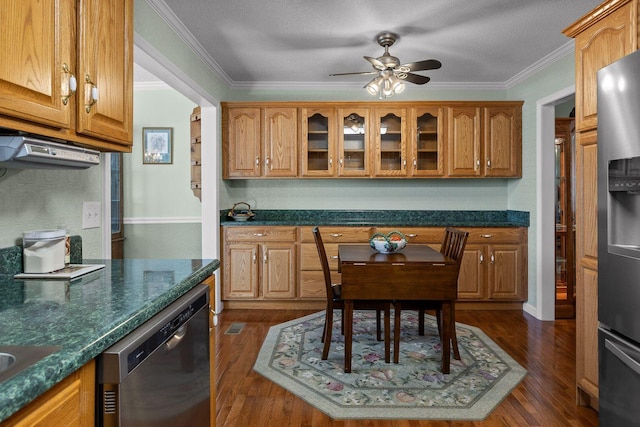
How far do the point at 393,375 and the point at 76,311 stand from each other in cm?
204

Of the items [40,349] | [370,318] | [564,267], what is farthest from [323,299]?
[40,349]

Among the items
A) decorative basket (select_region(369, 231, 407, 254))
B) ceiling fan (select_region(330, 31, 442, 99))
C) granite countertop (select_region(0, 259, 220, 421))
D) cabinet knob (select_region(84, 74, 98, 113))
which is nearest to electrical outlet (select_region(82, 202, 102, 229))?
granite countertop (select_region(0, 259, 220, 421))

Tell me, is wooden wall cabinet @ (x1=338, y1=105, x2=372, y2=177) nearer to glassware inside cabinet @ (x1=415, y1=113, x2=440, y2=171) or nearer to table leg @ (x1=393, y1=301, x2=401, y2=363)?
glassware inside cabinet @ (x1=415, y1=113, x2=440, y2=171)

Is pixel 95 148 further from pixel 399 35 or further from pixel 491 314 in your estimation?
pixel 491 314

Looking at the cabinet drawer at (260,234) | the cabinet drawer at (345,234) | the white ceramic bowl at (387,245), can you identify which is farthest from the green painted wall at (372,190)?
the white ceramic bowl at (387,245)

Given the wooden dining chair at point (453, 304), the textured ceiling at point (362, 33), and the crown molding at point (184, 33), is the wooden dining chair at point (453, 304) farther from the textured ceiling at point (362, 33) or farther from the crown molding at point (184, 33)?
the crown molding at point (184, 33)

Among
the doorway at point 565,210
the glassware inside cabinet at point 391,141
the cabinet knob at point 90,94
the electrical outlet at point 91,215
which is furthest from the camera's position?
the glassware inside cabinet at point 391,141

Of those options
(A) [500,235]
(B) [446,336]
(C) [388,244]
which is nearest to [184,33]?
(C) [388,244]

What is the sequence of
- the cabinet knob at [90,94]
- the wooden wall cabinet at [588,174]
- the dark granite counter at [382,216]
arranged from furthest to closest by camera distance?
the dark granite counter at [382,216], the wooden wall cabinet at [588,174], the cabinet knob at [90,94]

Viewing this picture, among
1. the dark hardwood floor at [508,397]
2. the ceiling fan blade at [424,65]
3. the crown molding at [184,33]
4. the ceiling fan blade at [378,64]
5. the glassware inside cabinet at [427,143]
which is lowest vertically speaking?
the dark hardwood floor at [508,397]

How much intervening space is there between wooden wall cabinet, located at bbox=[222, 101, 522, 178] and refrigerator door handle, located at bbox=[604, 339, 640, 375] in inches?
107

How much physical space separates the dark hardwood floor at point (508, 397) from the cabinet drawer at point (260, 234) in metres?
0.88

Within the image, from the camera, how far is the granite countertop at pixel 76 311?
65cm

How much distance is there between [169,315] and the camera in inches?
43.9
